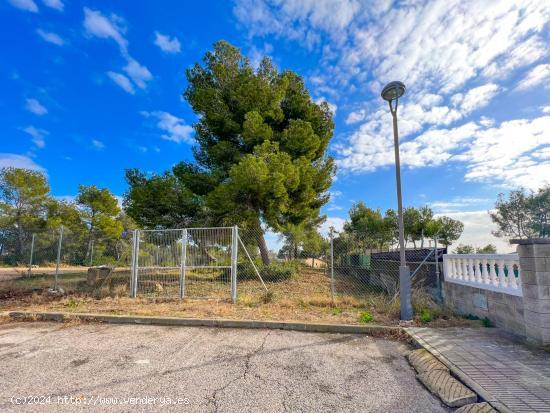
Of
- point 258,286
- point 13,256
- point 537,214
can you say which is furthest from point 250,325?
point 537,214

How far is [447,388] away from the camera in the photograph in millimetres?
3053

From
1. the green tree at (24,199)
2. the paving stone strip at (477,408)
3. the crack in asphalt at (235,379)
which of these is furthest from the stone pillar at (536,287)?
the green tree at (24,199)

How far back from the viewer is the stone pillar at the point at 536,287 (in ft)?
13.5

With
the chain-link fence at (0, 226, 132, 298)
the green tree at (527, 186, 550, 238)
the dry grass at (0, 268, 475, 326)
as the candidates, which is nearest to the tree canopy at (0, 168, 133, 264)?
the chain-link fence at (0, 226, 132, 298)

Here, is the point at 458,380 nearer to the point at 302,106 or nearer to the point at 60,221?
the point at 302,106

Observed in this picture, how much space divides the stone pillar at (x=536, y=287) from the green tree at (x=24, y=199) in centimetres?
3450

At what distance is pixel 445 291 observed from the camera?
744 cm

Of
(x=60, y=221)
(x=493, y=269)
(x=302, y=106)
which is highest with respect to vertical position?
(x=302, y=106)

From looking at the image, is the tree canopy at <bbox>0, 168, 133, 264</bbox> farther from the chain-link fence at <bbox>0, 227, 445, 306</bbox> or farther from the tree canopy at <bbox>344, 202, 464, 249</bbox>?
the tree canopy at <bbox>344, 202, 464, 249</bbox>

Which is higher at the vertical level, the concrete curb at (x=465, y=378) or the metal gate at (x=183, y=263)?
the metal gate at (x=183, y=263)

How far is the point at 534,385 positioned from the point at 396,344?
6.46 ft

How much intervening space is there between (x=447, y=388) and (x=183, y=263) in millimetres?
7023

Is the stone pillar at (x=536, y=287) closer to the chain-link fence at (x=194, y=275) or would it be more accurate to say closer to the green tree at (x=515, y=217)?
the chain-link fence at (x=194, y=275)

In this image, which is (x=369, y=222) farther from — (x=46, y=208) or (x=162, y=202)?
(x=46, y=208)
